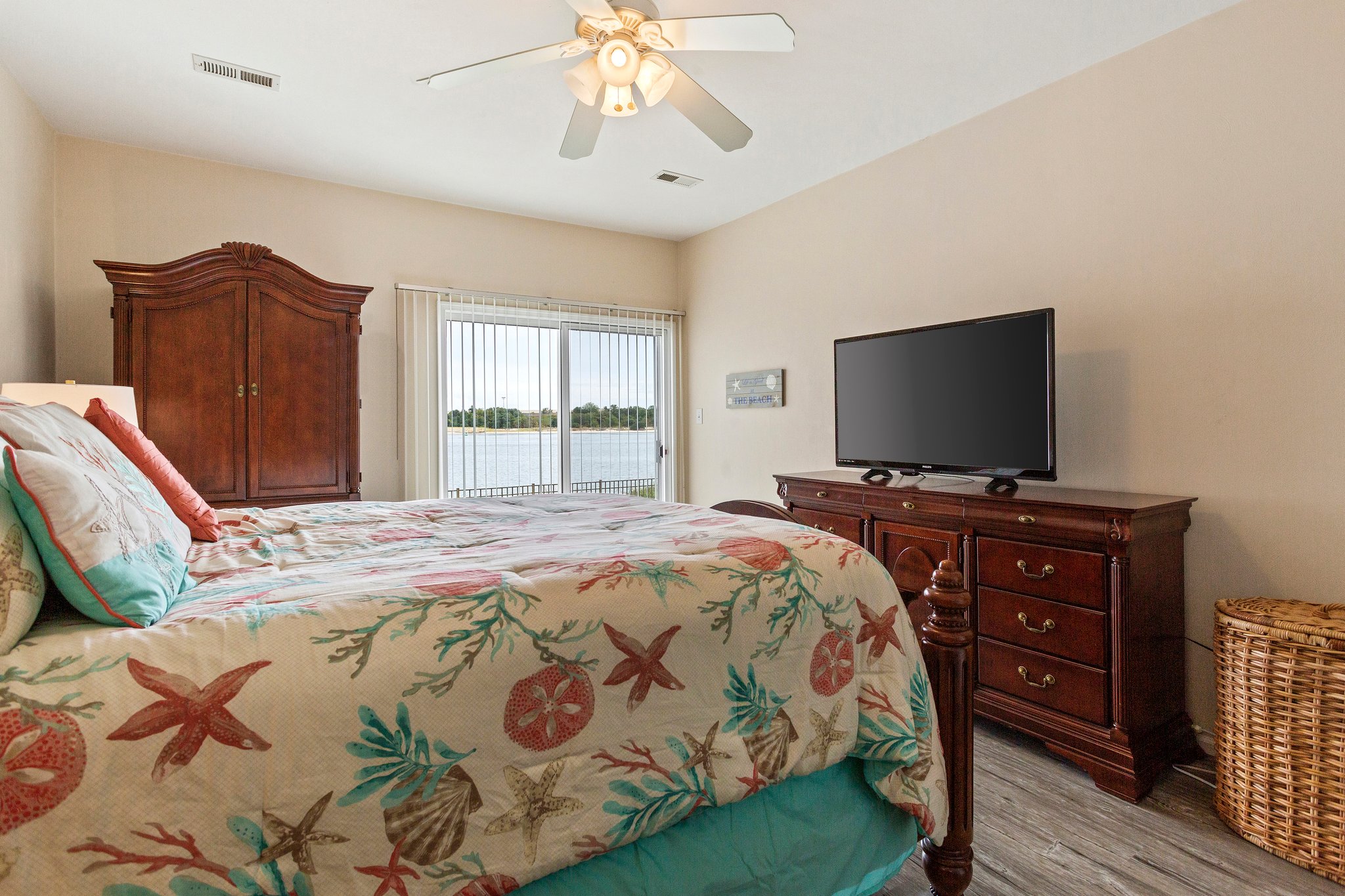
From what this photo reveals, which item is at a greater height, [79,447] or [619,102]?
[619,102]

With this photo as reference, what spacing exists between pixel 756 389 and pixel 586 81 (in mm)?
2541

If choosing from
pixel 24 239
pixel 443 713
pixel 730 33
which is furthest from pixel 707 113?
pixel 24 239

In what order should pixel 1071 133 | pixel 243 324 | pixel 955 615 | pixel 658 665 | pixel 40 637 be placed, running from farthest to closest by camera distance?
pixel 243 324 → pixel 1071 133 → pixel 955 615 → pixel 658 665 → pixel 40 637

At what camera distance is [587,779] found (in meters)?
1.02

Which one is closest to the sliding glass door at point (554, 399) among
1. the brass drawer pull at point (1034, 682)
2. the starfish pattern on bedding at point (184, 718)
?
the brass drawer pull at point (1034, 682)

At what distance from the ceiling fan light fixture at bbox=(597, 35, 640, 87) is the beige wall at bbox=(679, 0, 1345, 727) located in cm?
175

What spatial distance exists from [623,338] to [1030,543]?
3.36m

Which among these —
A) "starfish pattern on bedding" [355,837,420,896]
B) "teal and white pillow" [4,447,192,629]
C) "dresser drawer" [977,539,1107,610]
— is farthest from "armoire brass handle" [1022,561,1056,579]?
"teal and white pillow" [4,447,192,629]

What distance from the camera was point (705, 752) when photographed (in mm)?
1146

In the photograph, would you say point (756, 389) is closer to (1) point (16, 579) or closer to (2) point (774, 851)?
(2) point (774, 851)

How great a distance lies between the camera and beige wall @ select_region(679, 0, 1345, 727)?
2.10 m

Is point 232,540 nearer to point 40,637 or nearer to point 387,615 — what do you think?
point 40,637

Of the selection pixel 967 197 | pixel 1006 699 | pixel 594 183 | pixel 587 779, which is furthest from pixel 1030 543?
pixel 594 183

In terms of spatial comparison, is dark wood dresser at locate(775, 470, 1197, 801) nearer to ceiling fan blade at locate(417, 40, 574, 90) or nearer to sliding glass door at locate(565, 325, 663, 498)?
ceiling fan blade at locate(417, 40, 574, 90)
